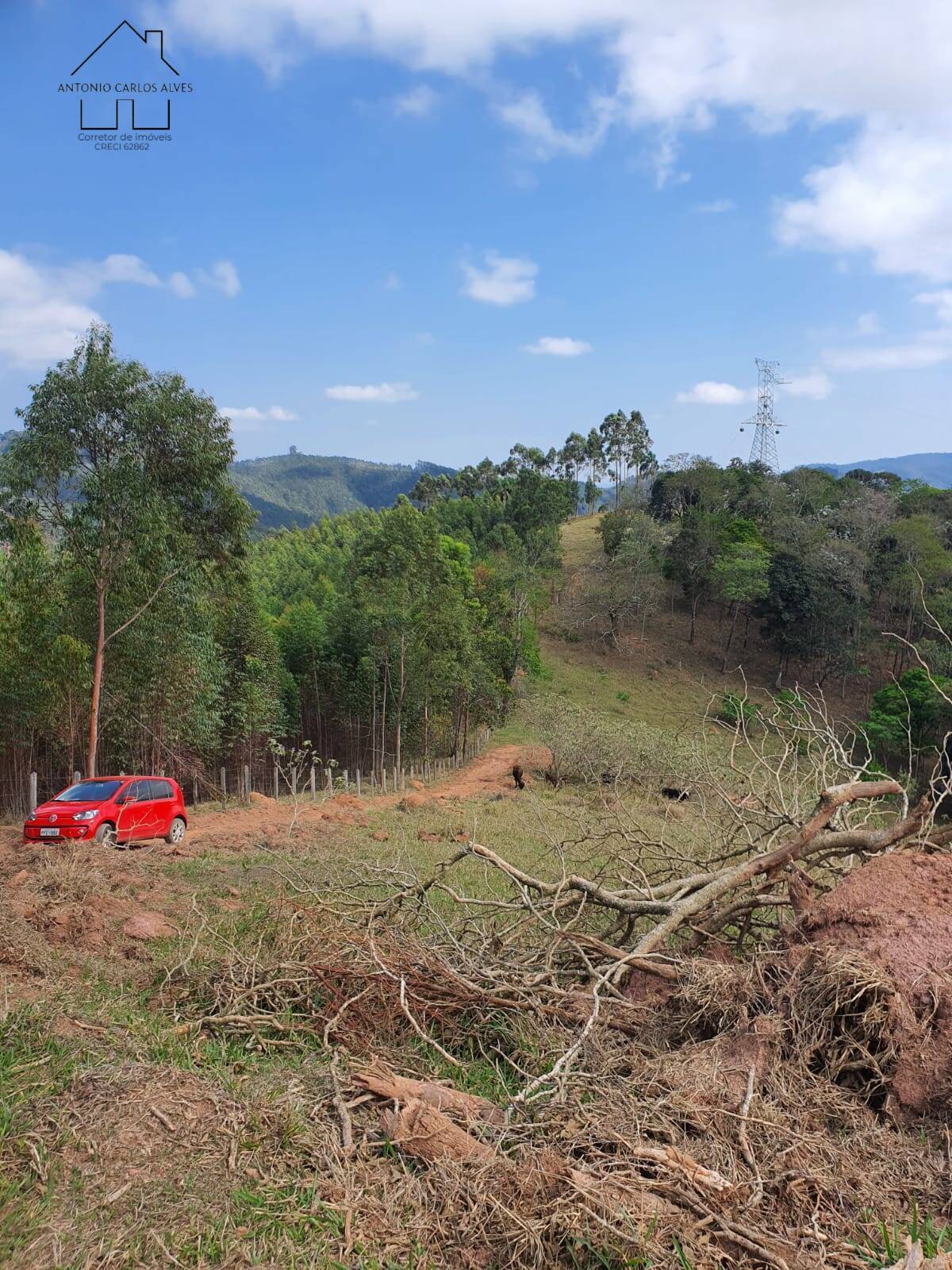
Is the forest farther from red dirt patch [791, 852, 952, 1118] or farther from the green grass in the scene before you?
the green grass

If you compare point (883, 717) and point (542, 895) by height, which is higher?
point (542, 895)

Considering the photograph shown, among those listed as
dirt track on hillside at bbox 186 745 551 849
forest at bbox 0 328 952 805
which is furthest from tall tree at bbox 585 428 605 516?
dirt track on hillside at bbox 186 745 551 849

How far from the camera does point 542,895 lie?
6270mm

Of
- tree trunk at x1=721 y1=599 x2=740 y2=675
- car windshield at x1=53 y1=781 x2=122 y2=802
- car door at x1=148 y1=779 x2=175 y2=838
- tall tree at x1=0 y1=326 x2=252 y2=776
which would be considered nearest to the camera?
car windshield at x1=53 y1=781 x2=122 y2=802

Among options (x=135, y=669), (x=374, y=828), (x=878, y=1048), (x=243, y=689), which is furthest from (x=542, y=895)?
(x=243, y=689)

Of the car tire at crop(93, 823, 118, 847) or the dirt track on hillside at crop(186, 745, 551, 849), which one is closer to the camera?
the car tire at crop(93, 823, 118, 847)

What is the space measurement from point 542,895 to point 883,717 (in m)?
23.9

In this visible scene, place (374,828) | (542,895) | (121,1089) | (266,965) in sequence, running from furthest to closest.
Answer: (374,828)
(542,895)
(266,965)
(121,1089)

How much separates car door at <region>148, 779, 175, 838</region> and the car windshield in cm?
74

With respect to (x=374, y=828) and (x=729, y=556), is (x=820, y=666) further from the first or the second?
(x=374, y=828)

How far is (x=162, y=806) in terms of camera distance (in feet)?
42.7

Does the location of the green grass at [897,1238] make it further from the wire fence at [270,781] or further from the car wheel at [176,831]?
the wire fence at [270,781]

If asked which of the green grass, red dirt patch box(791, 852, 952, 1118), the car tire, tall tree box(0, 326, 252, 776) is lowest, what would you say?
the car tire

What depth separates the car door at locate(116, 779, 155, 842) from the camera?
12.1 m
